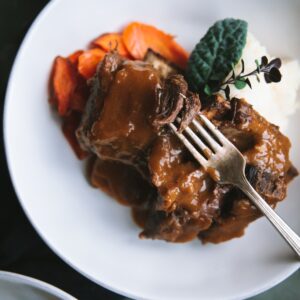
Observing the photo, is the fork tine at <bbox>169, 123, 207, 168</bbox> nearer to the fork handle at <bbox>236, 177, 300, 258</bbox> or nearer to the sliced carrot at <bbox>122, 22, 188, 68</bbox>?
the fork handle at <bbox>236, 177, 300, 258</bbox>

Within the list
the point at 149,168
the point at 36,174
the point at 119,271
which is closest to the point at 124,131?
the point at 149,168

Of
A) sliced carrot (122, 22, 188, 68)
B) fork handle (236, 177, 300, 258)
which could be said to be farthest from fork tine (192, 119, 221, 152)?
sliced carrot (122, 22, 188, 68)

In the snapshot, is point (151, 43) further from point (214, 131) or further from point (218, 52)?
point (214, 131)

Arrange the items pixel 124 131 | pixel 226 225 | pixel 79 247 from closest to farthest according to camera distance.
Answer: pixel 124 131
pixel 226 225
pixel 79 247

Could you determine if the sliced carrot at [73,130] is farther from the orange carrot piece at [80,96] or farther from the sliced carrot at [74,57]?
the sliced carrot at [74,57]

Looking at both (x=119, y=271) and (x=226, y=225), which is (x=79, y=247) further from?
(x=226, y=225)

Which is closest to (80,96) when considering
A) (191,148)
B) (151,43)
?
(151,43)
